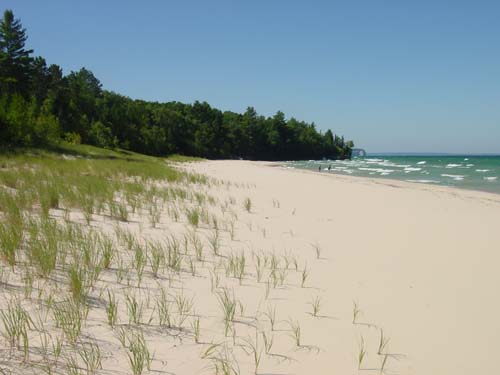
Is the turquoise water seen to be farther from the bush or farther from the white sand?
the bush

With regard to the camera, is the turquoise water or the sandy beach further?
the turquoise water

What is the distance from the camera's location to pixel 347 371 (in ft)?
8.50

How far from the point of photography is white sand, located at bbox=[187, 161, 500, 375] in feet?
9.34

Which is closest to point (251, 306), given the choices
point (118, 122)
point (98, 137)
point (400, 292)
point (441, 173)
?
point (400, 292)

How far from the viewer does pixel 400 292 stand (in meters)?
4.20

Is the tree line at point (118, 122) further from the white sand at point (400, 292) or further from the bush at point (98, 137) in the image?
the white sand at point (400, 292)

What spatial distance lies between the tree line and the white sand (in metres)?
22.8

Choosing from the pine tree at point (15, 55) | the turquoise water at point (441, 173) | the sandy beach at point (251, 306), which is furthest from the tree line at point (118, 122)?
the turquoise water at point (441, 173)

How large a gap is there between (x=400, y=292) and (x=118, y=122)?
212 ft

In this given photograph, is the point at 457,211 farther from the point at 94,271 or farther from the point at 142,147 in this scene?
the point at 142,147

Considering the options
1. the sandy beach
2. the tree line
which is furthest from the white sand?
the tree line

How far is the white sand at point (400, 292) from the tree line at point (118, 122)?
22776 millimetres

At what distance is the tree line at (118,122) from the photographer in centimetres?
2795

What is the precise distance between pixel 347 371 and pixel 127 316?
183 cm
